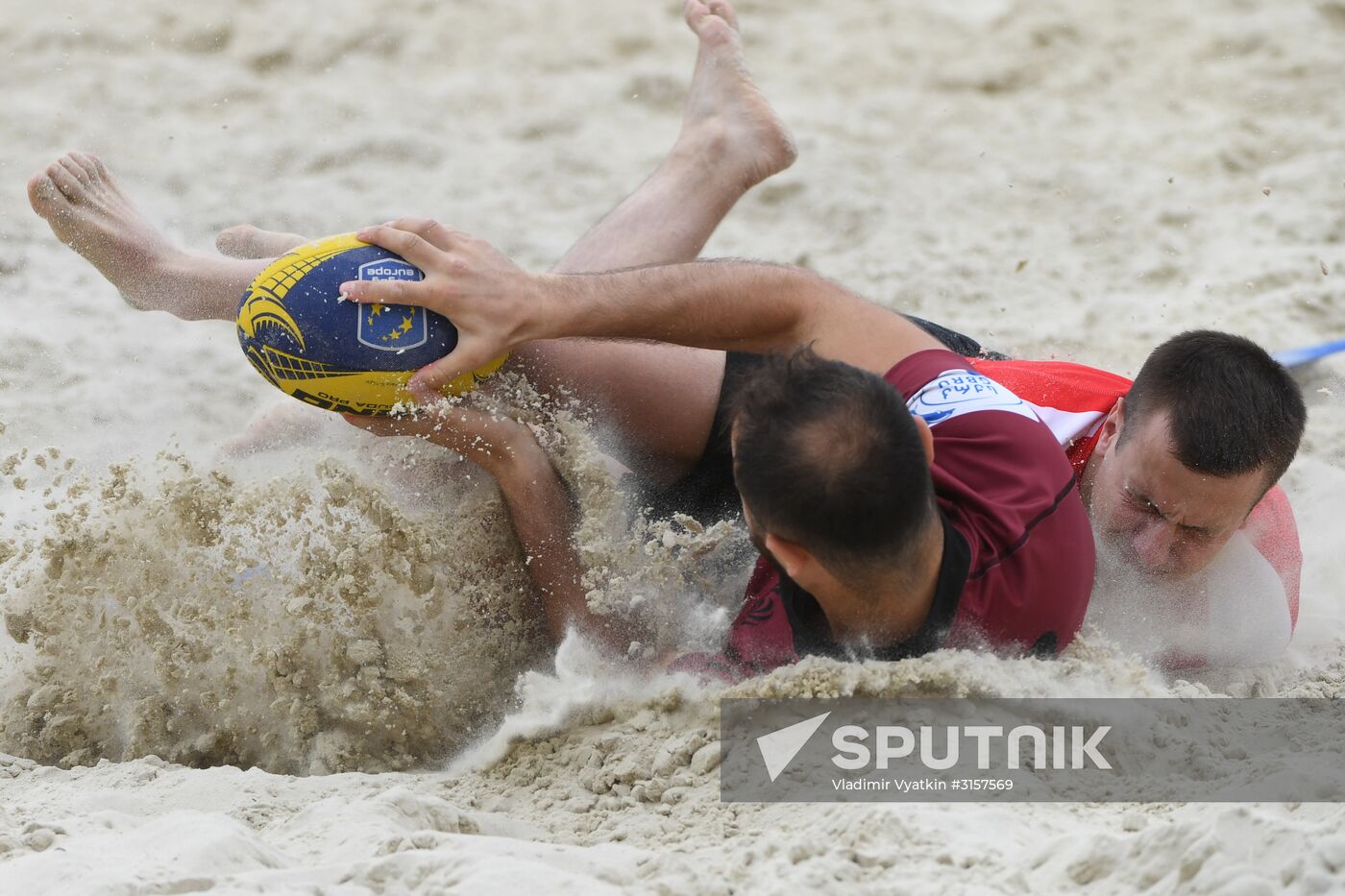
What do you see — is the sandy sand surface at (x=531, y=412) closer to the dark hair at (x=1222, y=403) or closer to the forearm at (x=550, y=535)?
the forearm at (x=550, y=535)

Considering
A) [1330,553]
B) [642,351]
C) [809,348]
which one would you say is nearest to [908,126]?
[1330,553]

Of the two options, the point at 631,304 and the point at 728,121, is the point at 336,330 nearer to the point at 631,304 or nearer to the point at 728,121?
the point at 631,304

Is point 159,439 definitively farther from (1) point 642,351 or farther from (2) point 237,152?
(2) point 237,152

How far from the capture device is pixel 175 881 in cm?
165

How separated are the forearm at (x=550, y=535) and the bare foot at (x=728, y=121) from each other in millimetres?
1266

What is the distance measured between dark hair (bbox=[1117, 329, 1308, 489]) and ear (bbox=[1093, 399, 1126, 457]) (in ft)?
0.11

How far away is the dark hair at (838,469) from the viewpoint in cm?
188

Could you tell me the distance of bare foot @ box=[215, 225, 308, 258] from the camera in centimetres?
294

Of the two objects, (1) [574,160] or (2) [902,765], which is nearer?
(2) [902,765]

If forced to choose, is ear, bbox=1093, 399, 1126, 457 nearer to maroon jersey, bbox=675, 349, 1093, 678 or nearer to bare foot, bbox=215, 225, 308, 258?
maroon jersey, bbox=675, 349, 1093, 678

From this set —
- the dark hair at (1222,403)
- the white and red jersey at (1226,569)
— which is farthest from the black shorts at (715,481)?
the dark hair at (1222,403)

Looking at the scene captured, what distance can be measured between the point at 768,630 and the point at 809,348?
50cm

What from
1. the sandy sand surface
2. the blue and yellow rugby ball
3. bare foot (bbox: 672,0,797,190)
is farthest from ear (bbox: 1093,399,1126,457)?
the blue and yellow rugby ball

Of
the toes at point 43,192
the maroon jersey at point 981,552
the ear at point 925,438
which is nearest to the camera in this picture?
the ear at point 925,438
